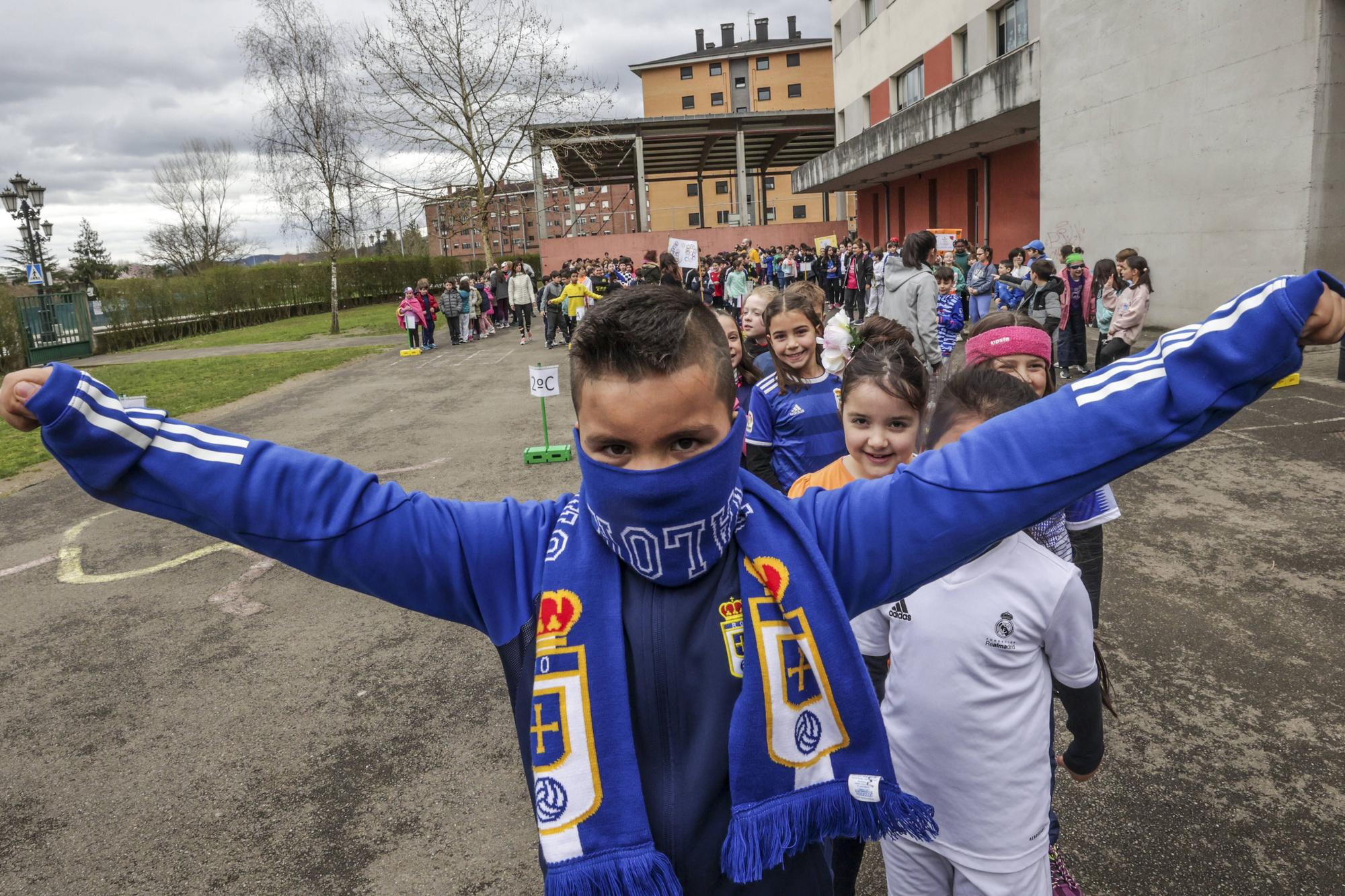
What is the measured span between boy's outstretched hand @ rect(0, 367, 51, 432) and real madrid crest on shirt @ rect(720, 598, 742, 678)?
104cm

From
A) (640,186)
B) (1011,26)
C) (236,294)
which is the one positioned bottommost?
(236,294)

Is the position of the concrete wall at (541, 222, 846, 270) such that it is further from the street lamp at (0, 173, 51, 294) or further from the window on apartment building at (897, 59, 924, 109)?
the street lamp at (0, 173, 51, 294)

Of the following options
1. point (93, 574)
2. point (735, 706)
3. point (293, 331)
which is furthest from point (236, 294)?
point (735, 706)

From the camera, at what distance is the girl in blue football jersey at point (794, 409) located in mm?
4047

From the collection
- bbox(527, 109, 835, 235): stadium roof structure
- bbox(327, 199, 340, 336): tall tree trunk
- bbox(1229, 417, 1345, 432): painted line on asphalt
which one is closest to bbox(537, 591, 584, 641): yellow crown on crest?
bbox(1229, 417, 1345, 432): painted line on asphalt

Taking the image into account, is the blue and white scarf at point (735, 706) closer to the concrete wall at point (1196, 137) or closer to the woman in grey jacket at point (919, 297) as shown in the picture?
the woman in grey jacket at point (919, 297)

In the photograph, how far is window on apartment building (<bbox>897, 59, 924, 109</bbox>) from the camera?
2744 cm

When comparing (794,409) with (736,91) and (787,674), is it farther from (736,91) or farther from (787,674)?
(736,91)

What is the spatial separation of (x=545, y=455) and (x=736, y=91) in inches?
2621

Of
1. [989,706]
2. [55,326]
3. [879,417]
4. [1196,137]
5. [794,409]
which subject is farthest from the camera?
[55,326]

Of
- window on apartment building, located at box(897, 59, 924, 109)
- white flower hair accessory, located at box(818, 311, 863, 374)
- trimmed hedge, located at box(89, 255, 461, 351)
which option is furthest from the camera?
window on apartment building, located at box(897, 59, 924, 109)

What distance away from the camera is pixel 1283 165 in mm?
11797

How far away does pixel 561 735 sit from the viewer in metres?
1.34

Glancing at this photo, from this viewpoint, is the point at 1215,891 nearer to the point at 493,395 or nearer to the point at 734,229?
the point at 493,395
